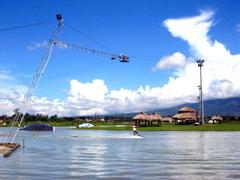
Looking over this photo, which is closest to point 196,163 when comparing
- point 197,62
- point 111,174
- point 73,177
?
point 111,174

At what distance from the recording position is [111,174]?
23.1 metres

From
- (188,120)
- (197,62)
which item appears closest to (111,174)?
(197,62)

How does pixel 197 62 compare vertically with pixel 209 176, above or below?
above

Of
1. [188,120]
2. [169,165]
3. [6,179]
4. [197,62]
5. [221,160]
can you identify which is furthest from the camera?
[188,120]

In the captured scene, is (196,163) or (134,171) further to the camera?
(196,163)

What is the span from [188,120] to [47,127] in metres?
50.1

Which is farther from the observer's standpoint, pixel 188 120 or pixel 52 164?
pixel 188 120

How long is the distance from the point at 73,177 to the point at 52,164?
21.1ft

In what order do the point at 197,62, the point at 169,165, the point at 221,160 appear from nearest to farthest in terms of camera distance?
the point at 169,165 → the point at 221,160 → the point at 197,62

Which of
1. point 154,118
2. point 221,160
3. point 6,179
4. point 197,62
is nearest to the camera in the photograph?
point 6,179

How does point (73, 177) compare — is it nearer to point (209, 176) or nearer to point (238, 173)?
point (209, 176)

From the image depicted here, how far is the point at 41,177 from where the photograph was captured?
71.6 feet

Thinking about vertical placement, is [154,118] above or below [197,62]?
below

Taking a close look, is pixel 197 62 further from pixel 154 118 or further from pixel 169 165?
pixel 169 165
